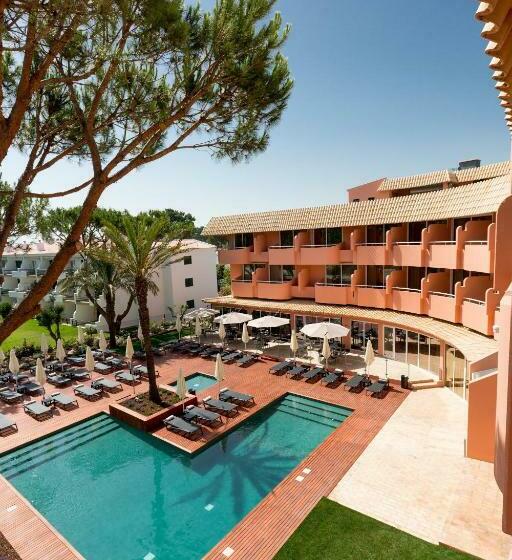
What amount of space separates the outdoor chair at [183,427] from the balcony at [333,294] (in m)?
14.1

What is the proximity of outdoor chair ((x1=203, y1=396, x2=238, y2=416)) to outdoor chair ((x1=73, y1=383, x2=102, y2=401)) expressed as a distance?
21.4 feet

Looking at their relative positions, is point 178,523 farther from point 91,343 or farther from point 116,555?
point 91,343

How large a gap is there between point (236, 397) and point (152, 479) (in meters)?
6.07

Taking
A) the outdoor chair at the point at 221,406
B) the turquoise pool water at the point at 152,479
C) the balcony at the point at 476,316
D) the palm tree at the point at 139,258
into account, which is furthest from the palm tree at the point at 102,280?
the balcony at the point at 476,316

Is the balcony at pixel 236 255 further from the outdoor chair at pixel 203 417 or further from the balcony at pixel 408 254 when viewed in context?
the outdoor chair at pixel 203 417

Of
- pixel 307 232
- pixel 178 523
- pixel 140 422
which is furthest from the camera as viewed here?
pixel 307 232

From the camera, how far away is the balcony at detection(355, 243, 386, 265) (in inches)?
944

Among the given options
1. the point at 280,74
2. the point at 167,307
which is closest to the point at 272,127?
the point at 280,74

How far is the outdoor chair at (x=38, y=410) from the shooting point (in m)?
17.8

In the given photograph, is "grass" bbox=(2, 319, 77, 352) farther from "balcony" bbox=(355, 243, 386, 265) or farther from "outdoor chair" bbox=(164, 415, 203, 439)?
"balcony" bbox=(355, 243, 386, 265)

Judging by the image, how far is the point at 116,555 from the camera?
9914 mm

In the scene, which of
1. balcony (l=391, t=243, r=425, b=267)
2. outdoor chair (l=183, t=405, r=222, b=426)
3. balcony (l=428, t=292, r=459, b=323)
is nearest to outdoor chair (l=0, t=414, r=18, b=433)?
outdoor chair (l=183, t=405, r=222, b=426)

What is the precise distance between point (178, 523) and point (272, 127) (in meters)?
13.7

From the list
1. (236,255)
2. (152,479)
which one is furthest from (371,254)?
(152,479)
